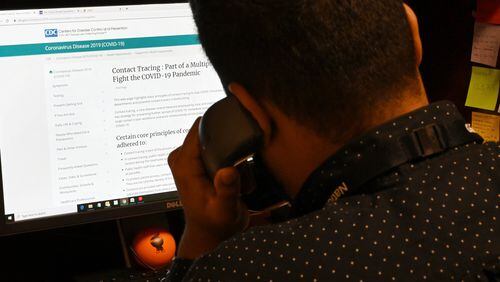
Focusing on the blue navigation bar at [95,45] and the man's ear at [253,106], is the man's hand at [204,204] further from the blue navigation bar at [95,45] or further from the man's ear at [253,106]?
the blue navigation bar at [95,45]

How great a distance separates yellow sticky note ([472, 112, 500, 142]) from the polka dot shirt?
0.69m

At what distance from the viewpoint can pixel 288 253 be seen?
59 cm

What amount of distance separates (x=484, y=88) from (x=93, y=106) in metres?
0.85

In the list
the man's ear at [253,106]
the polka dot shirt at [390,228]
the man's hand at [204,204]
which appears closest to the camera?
the polka dot shirt at [390,228]

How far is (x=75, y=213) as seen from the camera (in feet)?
3.35

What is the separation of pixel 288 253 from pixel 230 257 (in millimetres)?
64

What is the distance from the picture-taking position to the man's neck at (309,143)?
646 millimetres

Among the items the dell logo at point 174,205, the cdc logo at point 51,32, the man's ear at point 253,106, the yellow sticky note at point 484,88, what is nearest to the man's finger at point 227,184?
the man's ear at point 253,106

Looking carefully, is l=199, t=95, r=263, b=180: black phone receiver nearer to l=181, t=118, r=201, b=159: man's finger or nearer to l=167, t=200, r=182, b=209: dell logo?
l=181, t=118, r=201, b=159: man's finger

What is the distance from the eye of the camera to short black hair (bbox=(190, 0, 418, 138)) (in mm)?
621

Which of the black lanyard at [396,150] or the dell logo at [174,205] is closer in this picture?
the black lanyard at [396,150]

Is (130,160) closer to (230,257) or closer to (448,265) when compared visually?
(230,257)

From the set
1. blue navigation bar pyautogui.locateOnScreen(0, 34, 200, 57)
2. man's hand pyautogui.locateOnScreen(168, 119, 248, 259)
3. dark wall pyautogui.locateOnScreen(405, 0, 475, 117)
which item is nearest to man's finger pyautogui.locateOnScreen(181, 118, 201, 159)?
man's hand pyautogui.locateOnScreen(168, 119, 248, 259)

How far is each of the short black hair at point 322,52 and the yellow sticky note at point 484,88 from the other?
697 millimetres
